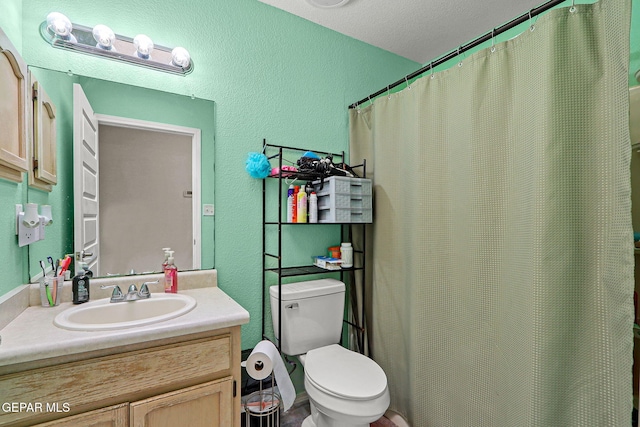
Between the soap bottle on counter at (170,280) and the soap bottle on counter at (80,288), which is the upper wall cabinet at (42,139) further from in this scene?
the soap bottle on counter at (170,280)

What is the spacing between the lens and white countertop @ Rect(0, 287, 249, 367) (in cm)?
82

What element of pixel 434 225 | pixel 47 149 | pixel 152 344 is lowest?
pixel 152 344

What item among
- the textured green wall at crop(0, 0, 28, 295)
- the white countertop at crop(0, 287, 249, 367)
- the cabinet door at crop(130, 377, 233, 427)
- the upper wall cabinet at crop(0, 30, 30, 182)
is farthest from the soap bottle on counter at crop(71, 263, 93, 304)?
the cabinet door at crop(130, 377, 233, 427)

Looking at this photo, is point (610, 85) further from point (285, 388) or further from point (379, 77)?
point (285, 388)

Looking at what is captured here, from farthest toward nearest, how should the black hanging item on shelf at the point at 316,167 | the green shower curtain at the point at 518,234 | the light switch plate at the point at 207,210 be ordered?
1. the black hanging item on shelf at the point at 316,167
2. the light switch plate at the point at 207,210
3. the green shower curtain at the point at 518,234

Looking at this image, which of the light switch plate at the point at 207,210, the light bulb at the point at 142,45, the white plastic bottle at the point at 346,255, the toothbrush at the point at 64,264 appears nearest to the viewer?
the toothbrush at the point at 64,264

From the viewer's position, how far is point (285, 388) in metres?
1.35

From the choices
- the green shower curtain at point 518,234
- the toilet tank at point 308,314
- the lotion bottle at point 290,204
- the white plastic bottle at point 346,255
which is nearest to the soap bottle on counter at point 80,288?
the toilet tank at point 308,314

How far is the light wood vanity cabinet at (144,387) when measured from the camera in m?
0.85

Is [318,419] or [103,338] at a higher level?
[103,338]

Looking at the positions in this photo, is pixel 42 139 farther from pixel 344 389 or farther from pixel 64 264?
pixel 344 389

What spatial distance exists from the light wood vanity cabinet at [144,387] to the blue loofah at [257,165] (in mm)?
844

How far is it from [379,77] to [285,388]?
83.4 inches

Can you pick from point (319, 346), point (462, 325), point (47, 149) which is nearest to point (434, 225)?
point (462, 325)
